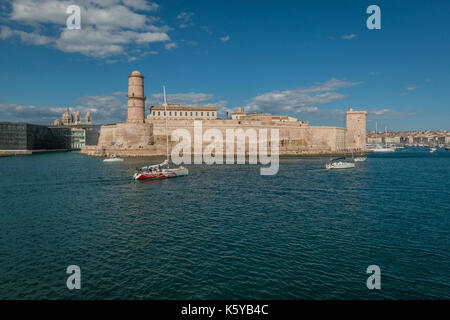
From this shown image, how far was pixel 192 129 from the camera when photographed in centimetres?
5912

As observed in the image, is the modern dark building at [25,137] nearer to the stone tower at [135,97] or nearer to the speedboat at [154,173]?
the stone tower at [135,97]

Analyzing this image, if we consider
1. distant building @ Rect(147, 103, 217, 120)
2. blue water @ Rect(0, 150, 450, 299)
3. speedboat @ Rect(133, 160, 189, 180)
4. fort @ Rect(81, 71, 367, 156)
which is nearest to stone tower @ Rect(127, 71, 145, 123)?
fort @ Rect(81, 71, 367, 156)

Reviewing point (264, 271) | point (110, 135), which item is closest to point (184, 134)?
point (110, 135)

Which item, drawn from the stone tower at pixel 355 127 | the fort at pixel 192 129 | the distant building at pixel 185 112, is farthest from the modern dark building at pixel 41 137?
the stone tower at pixel 355 127

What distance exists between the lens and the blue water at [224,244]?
8.08 m

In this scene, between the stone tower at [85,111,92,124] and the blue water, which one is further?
the stone tower at [85,111,92,124]

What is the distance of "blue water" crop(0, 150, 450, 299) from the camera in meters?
8.08

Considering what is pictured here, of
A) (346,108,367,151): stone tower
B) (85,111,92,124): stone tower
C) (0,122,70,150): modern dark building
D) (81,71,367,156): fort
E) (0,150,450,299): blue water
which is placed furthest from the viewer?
(85,111,92,124): stone tower

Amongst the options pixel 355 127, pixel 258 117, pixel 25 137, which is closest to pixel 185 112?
pixel 258 117

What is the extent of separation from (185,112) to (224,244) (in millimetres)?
59353

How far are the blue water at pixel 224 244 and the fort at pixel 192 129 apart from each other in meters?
35.1

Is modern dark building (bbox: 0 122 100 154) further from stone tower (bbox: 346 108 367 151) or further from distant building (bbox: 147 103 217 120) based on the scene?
stone tower (bbox: 346 108 367 151)

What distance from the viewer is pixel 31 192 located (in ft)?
71.2
